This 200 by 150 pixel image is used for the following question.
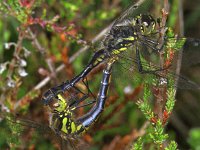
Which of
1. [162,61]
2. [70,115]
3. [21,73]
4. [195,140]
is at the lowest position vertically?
[195,140]

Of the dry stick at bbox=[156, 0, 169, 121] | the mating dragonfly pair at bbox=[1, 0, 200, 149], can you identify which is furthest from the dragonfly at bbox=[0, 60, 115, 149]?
the dry stick at bbox=[156, 0, 169, 121]

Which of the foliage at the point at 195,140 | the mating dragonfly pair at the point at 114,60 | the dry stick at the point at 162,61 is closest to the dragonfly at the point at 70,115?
the mating dragonfly pair at the point at 114,60

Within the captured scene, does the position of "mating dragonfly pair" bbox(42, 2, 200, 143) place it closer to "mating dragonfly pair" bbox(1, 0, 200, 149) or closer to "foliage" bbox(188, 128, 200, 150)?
"mating dragonfly pair" bbox(1, 0, 200, 149)

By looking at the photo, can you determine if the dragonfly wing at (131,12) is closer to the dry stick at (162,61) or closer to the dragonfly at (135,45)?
the dragonfly at (135,45)

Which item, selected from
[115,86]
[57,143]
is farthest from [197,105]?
[57,143]

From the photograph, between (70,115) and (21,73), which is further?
(21,73)

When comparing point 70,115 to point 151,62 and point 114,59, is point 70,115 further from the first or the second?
point 151,62

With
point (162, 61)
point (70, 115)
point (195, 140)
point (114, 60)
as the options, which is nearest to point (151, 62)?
point (162, 61)
